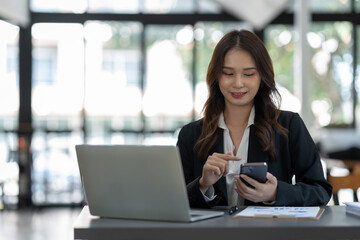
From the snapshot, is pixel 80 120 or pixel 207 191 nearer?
pixel 207 191

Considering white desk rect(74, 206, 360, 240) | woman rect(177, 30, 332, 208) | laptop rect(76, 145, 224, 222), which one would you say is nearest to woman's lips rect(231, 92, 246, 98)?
woman rect(177, 30, 332, 208)

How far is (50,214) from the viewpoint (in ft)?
26.6

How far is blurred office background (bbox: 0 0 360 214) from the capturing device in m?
8.78

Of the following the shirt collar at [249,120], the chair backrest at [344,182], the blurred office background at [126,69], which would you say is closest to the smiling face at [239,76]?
the shirt collar at [249,120]

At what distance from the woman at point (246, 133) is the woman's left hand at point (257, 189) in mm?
78

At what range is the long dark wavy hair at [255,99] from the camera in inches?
90.1

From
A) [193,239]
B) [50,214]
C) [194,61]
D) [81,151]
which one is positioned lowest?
[50,214]

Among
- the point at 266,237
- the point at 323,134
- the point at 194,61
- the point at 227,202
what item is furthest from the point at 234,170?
the point at 194,61

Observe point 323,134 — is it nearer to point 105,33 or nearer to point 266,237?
point 105,33

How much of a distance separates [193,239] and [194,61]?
7.41m

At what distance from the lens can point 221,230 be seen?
1652 mm

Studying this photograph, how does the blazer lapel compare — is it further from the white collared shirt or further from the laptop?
the laptop

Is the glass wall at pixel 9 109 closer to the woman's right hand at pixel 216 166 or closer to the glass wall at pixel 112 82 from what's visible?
the glass wall at pixel 112 82

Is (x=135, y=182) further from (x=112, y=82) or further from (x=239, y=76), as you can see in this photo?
(x=112, y=82)
